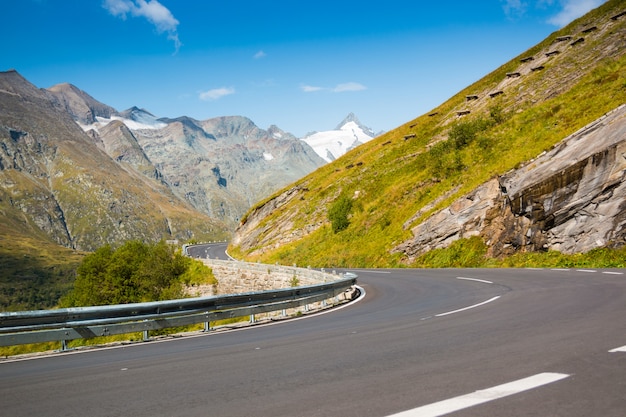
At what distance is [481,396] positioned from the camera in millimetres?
4730

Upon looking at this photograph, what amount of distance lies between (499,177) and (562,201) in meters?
6.53

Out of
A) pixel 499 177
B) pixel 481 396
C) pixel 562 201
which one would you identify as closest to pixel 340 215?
pixel 499 177

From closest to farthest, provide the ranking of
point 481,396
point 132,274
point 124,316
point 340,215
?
point 481,396 → point 124,316 → point 340,215 → point 132,274

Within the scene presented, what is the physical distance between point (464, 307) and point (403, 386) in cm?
754

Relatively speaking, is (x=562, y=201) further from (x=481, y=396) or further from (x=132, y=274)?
(x=132, y=274)

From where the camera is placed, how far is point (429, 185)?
1779 inches

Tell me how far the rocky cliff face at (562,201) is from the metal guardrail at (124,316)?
17.6m

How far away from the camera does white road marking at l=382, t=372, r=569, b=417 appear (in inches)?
170

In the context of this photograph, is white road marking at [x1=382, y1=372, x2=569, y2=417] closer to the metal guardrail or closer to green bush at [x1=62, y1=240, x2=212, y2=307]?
the metal guardrail

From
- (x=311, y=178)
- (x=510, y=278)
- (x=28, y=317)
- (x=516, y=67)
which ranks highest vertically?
(x=516, y=67)

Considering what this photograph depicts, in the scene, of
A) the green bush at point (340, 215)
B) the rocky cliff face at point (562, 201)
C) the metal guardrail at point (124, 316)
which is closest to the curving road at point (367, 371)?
the metal guardrail at point (124, 316)

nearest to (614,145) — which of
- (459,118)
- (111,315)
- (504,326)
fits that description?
(504,326)

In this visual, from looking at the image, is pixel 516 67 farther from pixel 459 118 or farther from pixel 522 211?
pixel 522 211

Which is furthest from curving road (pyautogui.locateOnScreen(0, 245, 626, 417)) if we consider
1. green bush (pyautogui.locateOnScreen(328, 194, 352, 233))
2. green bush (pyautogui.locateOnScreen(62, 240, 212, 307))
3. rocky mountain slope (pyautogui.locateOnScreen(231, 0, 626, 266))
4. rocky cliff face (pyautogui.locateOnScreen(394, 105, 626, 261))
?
green bush (pyautogui.locateOnScreen(62, 240, 212, 307))
